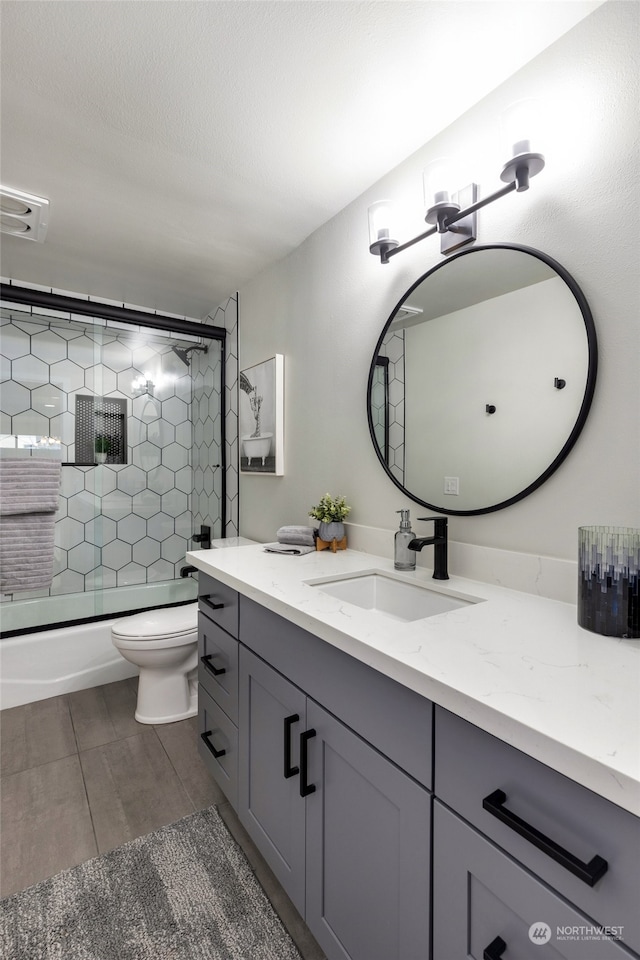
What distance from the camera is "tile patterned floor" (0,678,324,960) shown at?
1437 mm

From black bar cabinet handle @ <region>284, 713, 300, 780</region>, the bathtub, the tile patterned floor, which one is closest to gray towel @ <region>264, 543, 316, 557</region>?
black bar cabinet handle @ <region>284, 713, 300, 780</region>

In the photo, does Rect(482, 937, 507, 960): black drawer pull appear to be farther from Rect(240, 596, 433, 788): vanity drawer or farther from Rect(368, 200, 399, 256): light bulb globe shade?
Rect(368, 200, 399, 256): light bulb globe shade

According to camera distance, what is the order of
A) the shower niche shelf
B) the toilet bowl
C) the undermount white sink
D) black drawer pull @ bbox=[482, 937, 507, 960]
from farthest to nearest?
the shower niche shelf, the toilet bowl, the undermount white sink, black drawer pull @ bbox=[482, 937, 507, 960]

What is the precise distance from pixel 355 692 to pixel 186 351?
264 centimetres

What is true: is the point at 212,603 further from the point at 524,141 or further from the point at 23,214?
the point at 23,214

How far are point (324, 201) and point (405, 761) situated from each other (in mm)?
1927

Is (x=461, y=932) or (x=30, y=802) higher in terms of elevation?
(x=461, y=932)

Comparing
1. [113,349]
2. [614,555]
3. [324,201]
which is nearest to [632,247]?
[614,555]

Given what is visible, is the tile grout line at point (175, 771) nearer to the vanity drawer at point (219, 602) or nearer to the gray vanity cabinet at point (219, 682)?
the gray vanity cabinet at point (219, 682)

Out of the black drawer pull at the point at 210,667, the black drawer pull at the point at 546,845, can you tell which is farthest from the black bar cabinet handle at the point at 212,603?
the black drawer pull at the point at 546,845

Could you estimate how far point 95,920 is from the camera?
1.24m

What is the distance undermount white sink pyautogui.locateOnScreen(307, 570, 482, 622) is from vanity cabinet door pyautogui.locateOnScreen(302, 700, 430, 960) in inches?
16.1

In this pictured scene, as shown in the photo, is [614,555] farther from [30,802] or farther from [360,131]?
A: [30,802]

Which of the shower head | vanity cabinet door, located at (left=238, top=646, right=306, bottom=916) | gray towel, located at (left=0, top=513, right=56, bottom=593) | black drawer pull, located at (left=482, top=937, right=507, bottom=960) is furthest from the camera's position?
the shower head
